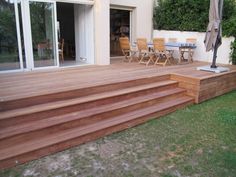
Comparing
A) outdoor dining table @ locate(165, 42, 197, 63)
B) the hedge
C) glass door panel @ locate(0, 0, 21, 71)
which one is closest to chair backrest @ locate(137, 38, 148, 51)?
outdoor dining table @ locate(165, 42, 197, 63)

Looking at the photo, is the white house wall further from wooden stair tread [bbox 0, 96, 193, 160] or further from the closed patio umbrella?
wooden stair tread [bbox 0, 96, 193, 160]

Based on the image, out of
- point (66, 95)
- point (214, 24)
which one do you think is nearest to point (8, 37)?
point (66, 95)

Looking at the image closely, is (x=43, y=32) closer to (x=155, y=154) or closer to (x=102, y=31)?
(x=102, y=31)

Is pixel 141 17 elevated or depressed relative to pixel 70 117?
elevated

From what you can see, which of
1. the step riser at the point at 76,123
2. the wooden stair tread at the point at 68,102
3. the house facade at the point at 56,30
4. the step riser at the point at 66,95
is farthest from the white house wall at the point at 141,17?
the step riser at the point at 76,123

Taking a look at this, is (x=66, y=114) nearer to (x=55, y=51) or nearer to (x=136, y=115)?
(x=136, y=115)

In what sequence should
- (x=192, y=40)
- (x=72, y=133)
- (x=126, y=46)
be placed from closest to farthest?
1. (x=72, y=133)
2. (x=126, y=46)
3. (x=192, y=40)

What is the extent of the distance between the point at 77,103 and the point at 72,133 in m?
0.62

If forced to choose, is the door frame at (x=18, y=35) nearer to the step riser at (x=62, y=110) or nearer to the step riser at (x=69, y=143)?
the step riser at (x=62, y=110)

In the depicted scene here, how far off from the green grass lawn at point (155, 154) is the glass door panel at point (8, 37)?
A: 3772 millimetres

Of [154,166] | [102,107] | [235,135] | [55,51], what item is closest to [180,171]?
[154,166]

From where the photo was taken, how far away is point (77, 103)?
3986 mm

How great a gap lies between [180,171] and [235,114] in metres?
2.64

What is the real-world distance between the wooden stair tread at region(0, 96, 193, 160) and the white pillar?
10.7 ft
